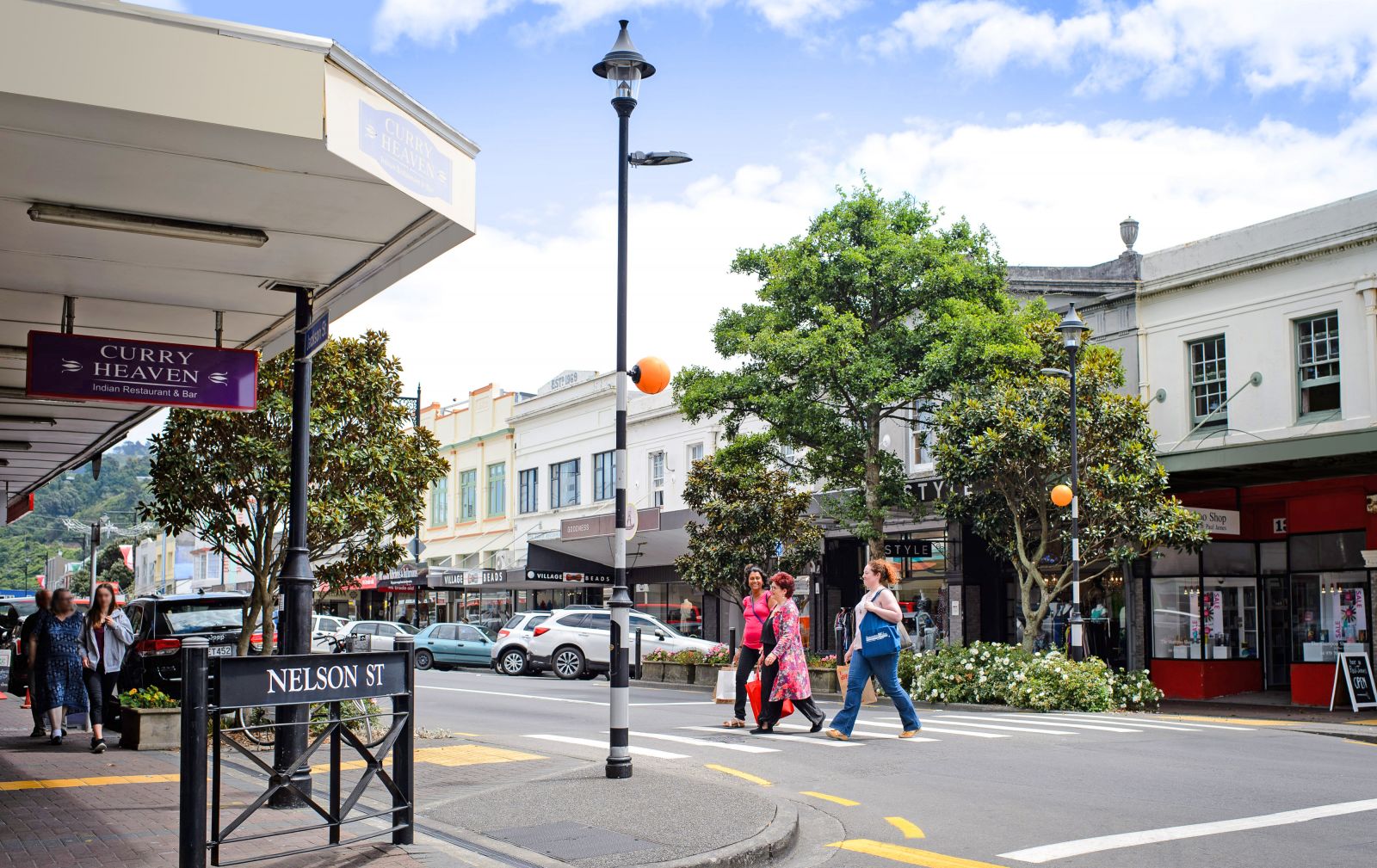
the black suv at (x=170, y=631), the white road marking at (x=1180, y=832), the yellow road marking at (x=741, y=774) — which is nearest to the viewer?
the white road marking at (x=1180, y=832)

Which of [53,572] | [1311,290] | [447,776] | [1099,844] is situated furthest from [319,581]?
[53,572]

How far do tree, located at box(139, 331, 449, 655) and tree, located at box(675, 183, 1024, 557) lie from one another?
955 centimetres

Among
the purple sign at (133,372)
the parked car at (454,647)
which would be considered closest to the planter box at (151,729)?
the purple sign at (133,372)

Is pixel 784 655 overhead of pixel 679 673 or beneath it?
overhead

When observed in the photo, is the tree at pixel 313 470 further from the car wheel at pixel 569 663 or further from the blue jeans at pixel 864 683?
the car wheel at pixel 569 663

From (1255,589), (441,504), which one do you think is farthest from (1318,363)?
(441,504)

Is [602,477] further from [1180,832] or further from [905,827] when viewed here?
[1180,832]

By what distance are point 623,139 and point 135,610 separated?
925 centimetres

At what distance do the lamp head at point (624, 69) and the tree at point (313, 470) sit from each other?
16.3 feet

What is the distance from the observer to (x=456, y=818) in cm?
847

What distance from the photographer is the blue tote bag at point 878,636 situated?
1302 centimetres

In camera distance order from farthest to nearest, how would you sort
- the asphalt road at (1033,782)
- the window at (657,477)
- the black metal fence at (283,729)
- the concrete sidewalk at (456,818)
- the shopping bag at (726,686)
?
the window at (657,477), the shopping bag at (726,686), the asphalt road at (1033,782), the concrete sidewalk at (456,818), the black metal fence at (283,729)

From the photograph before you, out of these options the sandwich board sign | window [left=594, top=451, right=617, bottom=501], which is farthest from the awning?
window [left=594, top=451, right=617, bottom=501]

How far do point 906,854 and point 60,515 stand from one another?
10390cm
